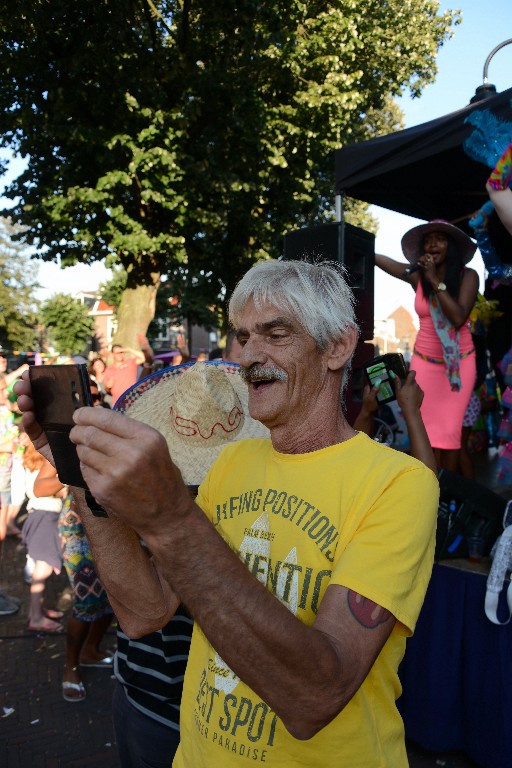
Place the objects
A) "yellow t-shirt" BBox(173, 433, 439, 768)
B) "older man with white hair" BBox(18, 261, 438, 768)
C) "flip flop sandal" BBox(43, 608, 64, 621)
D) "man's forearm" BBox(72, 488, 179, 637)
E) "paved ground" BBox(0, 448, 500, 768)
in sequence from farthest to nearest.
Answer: "flip flop sandal" BBox(43, 608, 64, 621) < "paved ground" BBox(0, 448, 500, 768) < "man's forearm" BBox(72, 488, 179, 637) < "yellow t-shirt" BBox(173, 433, 439, 768) < "older man with white hair" BBox(18, 261, 438, 768)

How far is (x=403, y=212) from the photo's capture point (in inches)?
234

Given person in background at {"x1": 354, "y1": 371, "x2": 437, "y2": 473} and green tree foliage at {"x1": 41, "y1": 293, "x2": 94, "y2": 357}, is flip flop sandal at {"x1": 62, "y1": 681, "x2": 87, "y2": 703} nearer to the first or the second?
person in background at {"x1": 354, "y1": 371, "x2": 437, "y2": 473}

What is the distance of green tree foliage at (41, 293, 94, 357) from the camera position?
35781 millimetres

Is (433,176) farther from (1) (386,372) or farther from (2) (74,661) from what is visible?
(2) (74,661)

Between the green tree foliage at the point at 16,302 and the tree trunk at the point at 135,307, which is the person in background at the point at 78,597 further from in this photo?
the green tree foliage at the point at 16,302

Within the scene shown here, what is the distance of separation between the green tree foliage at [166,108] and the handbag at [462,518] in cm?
992

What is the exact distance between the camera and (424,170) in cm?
502

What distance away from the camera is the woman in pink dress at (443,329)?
3850 mm

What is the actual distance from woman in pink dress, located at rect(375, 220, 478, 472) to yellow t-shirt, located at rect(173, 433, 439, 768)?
9.15 ft

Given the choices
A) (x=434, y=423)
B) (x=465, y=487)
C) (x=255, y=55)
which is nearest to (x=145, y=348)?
(x=434, y=423)

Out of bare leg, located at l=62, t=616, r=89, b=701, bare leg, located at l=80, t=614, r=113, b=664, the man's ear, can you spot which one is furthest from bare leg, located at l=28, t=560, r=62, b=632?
the man's ear

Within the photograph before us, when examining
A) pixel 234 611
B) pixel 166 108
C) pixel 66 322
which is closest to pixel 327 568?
pixel 234 611

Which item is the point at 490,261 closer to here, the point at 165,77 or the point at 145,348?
the point at 145,348

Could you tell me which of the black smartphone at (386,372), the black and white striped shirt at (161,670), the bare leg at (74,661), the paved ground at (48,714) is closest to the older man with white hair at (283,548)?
the black and white striped shirt at (161,670)
